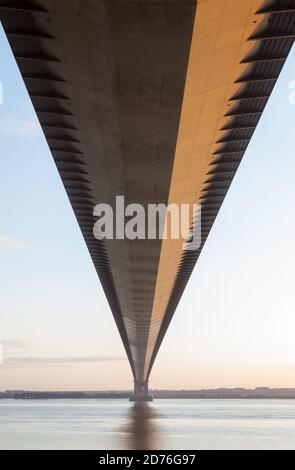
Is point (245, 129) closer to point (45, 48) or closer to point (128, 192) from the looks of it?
point (128, 192)

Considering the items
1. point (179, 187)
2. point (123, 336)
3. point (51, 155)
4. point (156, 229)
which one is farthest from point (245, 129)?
point (123, 336)
